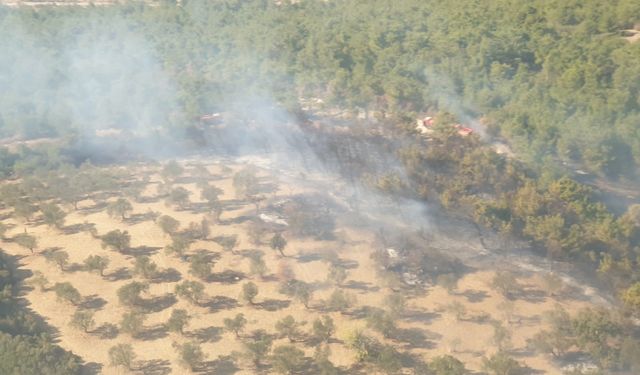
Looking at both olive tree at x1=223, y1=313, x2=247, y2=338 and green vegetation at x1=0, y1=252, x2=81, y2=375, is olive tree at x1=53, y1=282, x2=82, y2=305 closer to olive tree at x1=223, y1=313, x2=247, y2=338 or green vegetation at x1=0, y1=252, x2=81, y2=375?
green vegetation at x1=0, y1=252, x2=81, y2=375

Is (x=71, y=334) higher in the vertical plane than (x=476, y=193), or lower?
lower

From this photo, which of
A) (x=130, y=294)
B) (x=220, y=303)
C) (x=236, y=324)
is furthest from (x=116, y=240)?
(x=236, y=324)

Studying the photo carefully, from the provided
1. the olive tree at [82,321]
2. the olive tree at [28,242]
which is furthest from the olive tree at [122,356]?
the olive tree at [28,242]

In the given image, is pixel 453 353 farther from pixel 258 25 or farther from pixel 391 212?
pixel 258 25

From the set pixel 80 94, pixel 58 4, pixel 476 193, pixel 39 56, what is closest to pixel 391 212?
pixel 476 193

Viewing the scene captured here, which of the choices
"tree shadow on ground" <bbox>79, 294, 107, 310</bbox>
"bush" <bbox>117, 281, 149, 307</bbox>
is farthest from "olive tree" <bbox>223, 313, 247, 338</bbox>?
"tree shadow on ground" <bbox>79, 294, 107, 310</bbox>

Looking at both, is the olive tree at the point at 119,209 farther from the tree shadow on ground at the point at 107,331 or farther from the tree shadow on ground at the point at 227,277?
the tree shadow on ground at the point at 107,331

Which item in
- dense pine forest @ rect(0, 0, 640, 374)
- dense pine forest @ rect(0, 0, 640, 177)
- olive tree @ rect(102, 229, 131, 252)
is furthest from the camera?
dense pine forest @ rect(0, 0, 640, 177)
